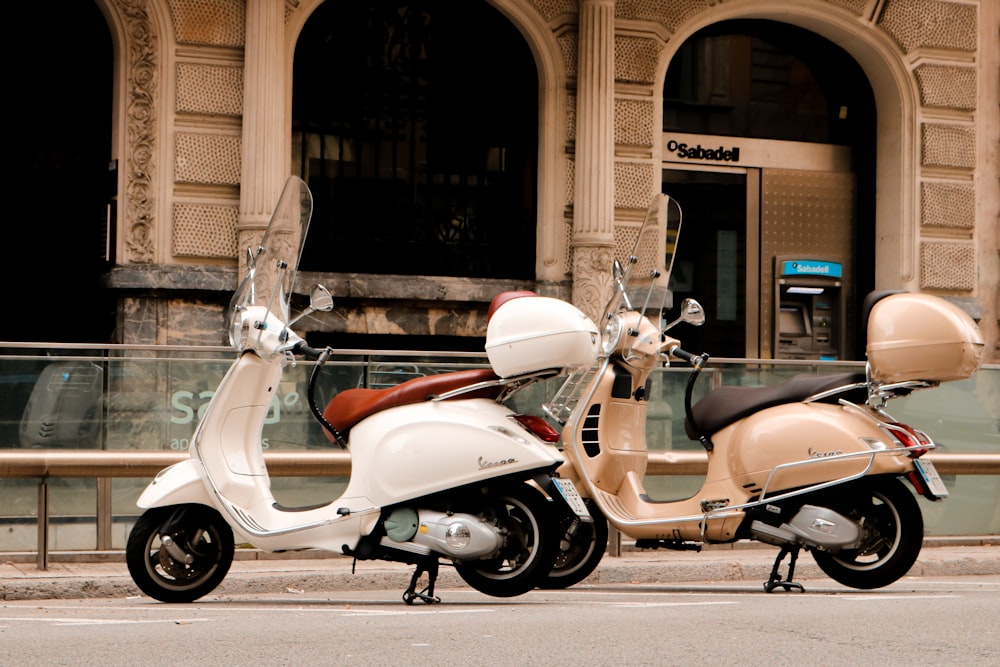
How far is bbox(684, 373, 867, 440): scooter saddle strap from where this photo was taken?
24.2 feet

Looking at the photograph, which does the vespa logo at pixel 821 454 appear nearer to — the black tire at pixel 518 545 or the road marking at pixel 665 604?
the road marking at pixel 665 604

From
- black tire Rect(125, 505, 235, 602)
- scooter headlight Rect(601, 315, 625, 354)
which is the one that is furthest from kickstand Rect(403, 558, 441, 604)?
scooter headlight Rect(601, 315, 625, 354)

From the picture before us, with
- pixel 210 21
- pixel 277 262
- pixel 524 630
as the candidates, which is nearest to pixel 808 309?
pixel 210 21

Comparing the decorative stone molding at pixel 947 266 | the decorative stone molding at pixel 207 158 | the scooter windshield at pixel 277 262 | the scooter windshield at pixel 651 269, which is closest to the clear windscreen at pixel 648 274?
the scooter windshield at pixel 651 269

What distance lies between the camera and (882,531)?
709 cm

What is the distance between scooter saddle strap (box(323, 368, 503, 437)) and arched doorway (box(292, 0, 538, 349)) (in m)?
6.04

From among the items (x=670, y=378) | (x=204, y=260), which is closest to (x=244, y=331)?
(x=670, y=378)

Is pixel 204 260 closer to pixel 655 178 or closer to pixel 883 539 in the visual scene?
pixel 655 178

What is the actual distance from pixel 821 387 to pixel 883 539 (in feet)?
2.59

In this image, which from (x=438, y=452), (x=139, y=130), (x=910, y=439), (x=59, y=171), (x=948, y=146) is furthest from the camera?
(x=948, y=146)

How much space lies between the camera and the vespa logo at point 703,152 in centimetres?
1419

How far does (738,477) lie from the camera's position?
7.32m

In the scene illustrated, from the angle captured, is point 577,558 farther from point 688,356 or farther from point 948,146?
point 948,146

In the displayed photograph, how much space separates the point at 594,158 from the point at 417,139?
1.54 metres
